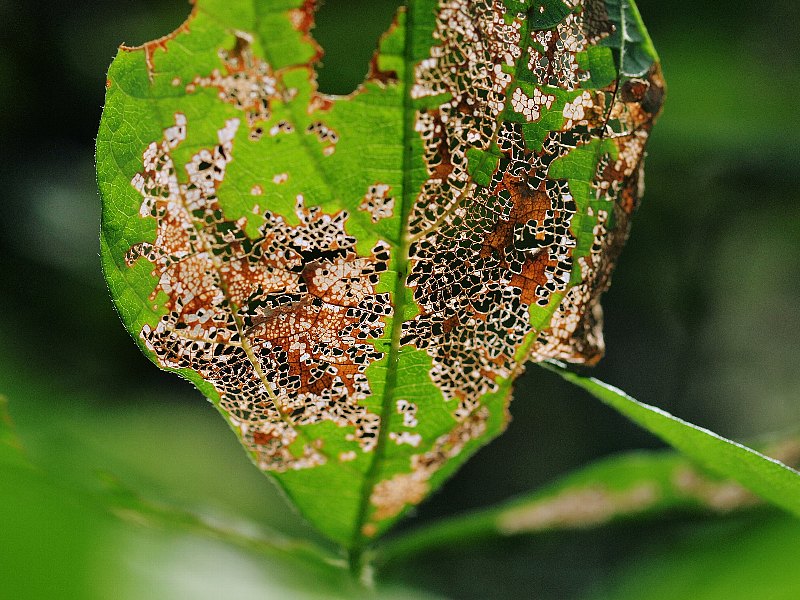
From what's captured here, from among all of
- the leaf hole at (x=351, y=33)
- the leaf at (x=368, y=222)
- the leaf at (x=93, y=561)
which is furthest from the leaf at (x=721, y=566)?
the leaf hole at (x=351, y=33)

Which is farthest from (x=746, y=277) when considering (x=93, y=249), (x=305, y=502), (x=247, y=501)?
(x=305, y=502)

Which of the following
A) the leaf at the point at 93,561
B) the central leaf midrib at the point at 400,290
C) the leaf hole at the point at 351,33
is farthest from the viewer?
the leaf hole at the point at 351,33

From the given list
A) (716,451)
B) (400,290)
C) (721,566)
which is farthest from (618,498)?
(400,290)

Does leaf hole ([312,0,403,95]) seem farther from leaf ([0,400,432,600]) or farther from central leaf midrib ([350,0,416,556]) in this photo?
leaf ([0,400,432,600])

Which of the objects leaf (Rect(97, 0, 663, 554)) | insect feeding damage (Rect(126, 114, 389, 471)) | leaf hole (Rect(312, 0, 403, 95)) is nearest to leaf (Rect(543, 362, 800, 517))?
A: leaf (Rect(97, 0, 663, 554))

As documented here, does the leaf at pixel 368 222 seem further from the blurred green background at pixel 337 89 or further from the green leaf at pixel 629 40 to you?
the blurred green background at pixel 337 89

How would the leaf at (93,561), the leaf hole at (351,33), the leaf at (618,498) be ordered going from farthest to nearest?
the leaf hole at (351,33) < the leaf at (618,498) < the leaf at (93,561)
